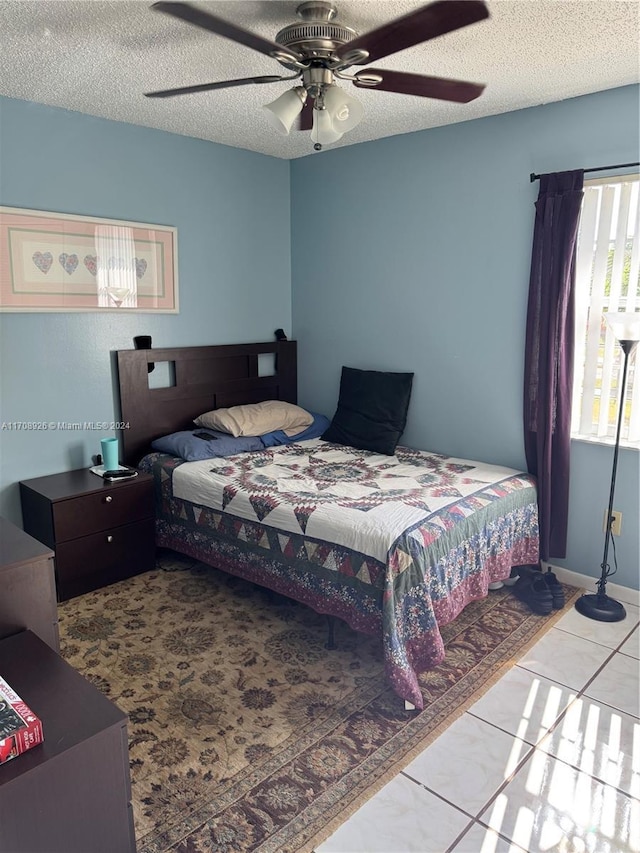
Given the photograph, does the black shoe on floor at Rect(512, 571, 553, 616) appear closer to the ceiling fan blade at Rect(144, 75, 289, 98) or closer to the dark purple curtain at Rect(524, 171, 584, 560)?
Answer: the dark purple curtain at Rect(524, 171, 584, 560)

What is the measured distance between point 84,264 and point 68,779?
8.50 ft

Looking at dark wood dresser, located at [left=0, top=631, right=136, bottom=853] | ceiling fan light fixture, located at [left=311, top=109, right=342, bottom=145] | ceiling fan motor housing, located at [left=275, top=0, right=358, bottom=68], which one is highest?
ceiling fan motor housing, located at [left=275, top=0, right=358, bottom=68]

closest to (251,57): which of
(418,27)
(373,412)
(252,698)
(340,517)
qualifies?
(418,27)

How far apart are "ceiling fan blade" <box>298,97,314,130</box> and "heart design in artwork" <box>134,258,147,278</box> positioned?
1436 mm

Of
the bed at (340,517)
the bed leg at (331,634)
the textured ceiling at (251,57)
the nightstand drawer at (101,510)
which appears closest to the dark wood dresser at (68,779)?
the bed at (340,517)

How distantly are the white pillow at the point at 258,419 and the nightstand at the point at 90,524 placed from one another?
1.82ft

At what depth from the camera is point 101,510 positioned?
3.07 m

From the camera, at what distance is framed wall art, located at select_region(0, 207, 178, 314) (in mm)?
3018

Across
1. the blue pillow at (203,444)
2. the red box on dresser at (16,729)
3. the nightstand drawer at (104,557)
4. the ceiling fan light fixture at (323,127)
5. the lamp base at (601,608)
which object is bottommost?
the lamp base at (601,608)

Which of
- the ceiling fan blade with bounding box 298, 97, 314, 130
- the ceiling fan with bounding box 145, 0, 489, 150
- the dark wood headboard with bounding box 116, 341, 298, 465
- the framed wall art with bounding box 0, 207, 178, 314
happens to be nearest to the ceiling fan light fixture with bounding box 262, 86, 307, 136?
the ceiling fan with bounding box 145, 0, 489, 150

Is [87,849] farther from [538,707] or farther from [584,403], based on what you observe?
[584,403]

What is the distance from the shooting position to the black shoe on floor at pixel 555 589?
9.68ft

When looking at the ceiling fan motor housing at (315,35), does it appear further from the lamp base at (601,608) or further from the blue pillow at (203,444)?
the lamp base at (601,608)

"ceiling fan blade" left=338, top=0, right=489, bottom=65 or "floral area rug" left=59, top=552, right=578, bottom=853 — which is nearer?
"ceiling fan blade" left=338, top=0, right=489, bottom=65
